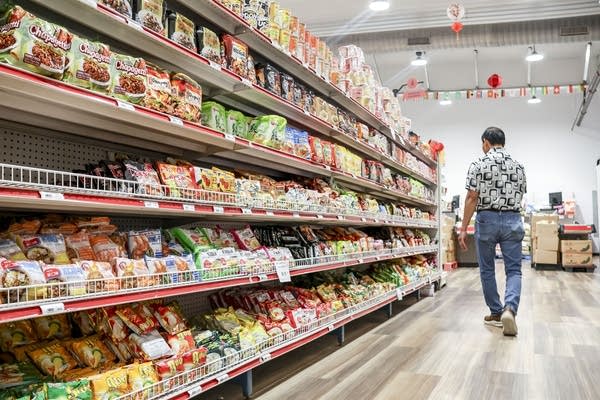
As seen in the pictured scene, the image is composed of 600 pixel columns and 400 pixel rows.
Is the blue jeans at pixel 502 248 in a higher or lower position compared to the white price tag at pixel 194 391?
higher

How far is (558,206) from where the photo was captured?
47.1 ft

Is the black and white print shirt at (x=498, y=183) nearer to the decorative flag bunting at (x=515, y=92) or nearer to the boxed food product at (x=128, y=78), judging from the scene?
the boxed food product at (x=128, y=78)

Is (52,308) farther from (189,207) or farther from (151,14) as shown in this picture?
(151,14)

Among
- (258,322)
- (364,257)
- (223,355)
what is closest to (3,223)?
(223,355)

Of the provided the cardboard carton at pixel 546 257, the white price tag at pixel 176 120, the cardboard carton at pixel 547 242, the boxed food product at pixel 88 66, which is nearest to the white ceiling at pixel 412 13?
the cardboard carton at pixel 547 242

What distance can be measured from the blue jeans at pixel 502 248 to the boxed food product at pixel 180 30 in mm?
3150

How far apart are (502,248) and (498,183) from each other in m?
0.58

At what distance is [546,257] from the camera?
10.9 meters

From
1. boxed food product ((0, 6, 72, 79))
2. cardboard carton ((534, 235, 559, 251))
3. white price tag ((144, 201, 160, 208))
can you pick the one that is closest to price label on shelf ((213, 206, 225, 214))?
white price tag ((144, 201, 160, 208))

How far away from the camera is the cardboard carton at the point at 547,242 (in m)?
10.9

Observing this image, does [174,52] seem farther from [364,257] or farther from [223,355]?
[364,257]

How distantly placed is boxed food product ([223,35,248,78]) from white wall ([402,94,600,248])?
1389 cm

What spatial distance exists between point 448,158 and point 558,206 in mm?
3412

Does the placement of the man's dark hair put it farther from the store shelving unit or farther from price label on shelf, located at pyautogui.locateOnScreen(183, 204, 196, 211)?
price label on shelf, located at pyautogui.locateOnScreen(183, 204, 196, 211)
